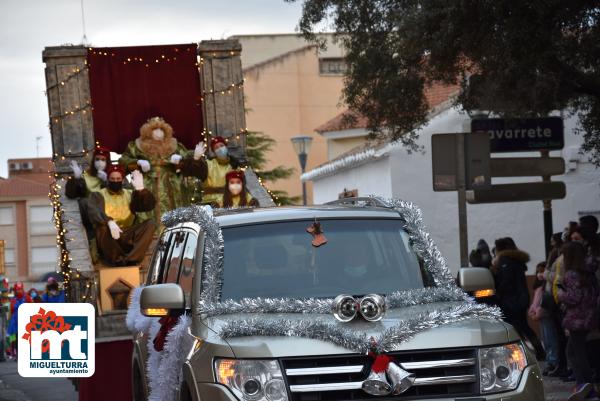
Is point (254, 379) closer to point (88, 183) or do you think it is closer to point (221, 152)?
point (88, 183)

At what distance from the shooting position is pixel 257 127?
201ft

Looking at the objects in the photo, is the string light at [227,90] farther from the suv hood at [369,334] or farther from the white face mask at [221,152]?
the suv hood at [369,334]

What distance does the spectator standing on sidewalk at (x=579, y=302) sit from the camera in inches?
531

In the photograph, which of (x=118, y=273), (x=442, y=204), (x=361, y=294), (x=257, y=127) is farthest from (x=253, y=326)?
(x=257, y=127)

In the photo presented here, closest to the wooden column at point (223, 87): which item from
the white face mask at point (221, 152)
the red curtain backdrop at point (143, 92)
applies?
the red curtain backdrop at point (143, 92)

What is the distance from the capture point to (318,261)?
8250mm

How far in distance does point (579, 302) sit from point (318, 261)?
595 centimetres

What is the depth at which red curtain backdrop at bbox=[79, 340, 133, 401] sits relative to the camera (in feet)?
43.8

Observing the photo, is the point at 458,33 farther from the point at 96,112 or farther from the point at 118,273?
the point at 96,112

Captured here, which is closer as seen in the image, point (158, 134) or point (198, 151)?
point (198, 151)

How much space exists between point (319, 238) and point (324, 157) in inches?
2120

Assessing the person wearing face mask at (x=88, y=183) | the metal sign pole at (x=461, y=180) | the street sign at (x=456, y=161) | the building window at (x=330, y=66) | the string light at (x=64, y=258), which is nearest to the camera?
the metal sign pole at (x=461, y=180)

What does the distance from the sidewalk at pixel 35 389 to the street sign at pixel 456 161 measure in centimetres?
590

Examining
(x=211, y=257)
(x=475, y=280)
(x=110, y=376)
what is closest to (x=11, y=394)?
(x=110, y=376)
